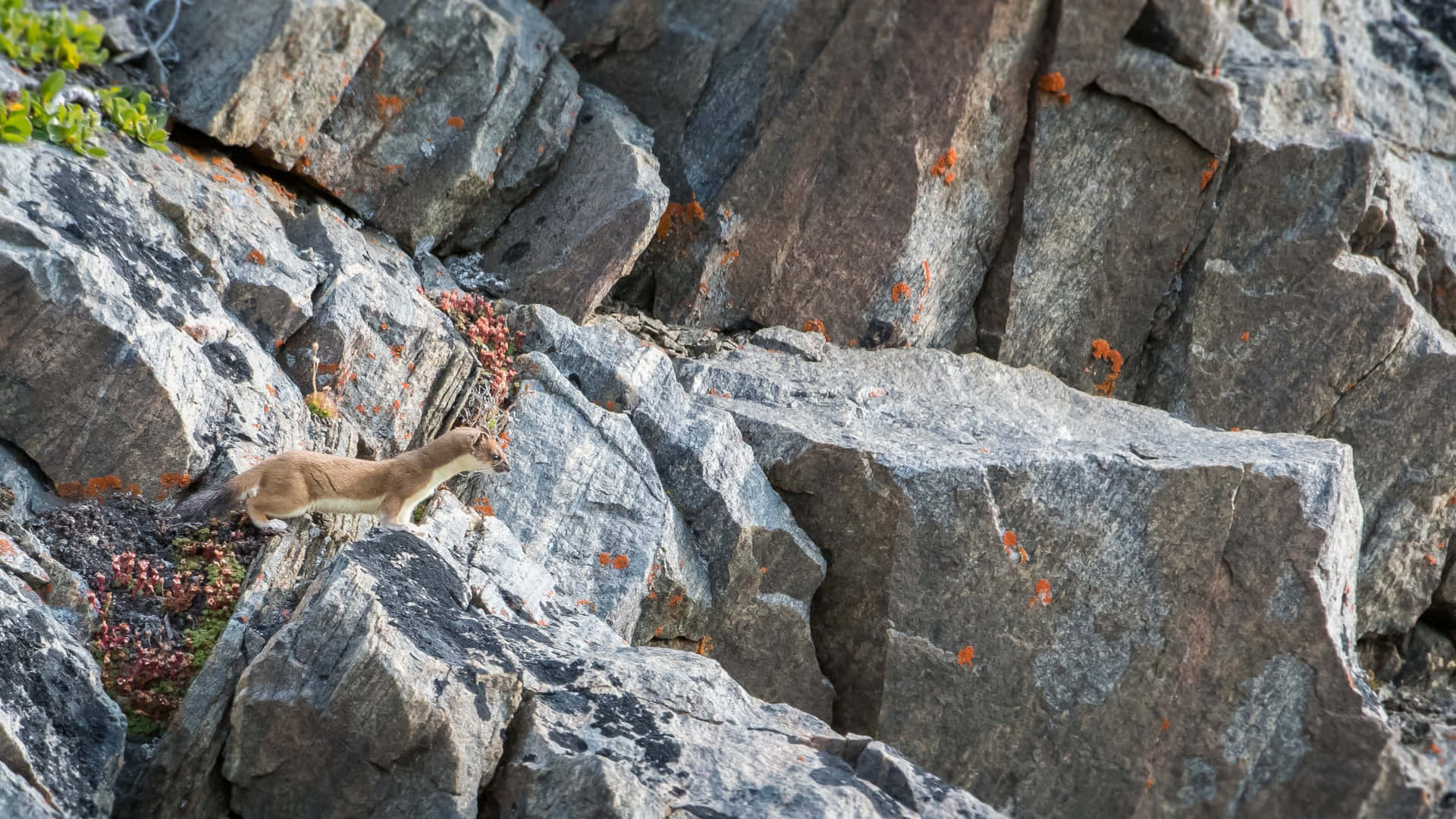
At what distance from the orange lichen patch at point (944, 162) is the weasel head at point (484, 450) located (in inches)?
249

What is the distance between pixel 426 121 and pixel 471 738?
7.40 metres

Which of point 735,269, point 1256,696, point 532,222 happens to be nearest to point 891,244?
point 735,269

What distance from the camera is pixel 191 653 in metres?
7.21

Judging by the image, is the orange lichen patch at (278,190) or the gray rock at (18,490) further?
the orange lichen patch at (278,190)

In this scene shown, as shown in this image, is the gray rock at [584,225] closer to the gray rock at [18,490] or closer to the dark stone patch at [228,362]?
the dark stone patch at [228,362]

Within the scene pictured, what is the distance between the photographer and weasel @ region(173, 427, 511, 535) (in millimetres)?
7898

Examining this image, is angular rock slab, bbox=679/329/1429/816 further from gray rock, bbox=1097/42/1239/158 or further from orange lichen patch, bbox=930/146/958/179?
gray rock, bbox=1097/42/1239/158

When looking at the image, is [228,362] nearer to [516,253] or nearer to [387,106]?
[516,253]

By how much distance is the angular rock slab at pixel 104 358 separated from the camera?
8.00 metres

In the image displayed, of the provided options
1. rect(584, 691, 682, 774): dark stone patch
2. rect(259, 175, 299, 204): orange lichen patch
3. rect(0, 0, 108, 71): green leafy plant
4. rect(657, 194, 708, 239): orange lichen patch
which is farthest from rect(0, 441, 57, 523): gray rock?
rect(657, 194, 708, 239): orange lichen patch

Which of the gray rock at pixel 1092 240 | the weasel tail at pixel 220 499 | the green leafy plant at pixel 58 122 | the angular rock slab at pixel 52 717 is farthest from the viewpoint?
the gray rock at pixel 1092 240

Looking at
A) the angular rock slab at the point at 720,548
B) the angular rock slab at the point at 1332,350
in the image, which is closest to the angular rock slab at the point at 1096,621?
the angular rock slab at the point at 720,548

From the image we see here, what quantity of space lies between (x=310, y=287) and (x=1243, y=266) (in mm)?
9758

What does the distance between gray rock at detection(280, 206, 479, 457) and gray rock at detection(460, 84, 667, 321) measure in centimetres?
156
